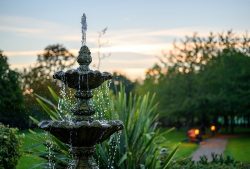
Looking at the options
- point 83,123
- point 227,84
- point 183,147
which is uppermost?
point 83,123

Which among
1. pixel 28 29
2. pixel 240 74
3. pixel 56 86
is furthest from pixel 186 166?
pixel 240 74

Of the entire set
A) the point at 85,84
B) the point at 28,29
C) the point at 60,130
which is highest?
the point at 28,29

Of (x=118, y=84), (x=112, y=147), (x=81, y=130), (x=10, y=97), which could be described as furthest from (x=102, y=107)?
(x=118, y=84)

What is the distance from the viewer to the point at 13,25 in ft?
66.1

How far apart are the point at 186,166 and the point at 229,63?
103 ft

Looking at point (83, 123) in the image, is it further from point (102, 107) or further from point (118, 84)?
point (118, 84)

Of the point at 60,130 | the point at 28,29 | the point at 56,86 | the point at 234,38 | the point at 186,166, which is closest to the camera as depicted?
the point at 60,130

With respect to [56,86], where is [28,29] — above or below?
above

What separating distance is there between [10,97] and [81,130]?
3632cm

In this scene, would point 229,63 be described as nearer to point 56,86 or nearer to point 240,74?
point 240,74

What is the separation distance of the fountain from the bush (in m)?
5.59

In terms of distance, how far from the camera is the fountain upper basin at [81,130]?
23.6ft

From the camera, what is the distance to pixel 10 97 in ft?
138

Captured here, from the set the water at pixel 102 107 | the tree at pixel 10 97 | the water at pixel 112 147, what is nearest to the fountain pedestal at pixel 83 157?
the water at pixel 112 147
